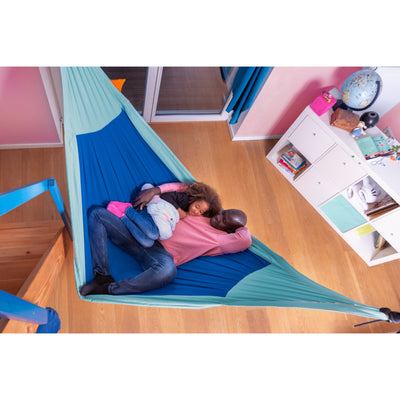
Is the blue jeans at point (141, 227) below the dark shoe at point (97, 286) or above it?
above

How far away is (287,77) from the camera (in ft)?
6.56

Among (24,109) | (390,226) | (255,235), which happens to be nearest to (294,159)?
(255,235)

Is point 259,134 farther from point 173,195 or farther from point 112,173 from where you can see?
point 112,173

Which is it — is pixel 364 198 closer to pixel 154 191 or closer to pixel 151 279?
pixel 154 191

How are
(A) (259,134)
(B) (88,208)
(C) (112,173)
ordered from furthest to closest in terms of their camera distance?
(A) (259,134), (C) (112,173), (B) (88,208)

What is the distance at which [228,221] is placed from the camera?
1.57 meters

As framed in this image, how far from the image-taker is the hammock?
120 cm

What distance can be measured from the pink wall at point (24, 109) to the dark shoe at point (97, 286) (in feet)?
3.67

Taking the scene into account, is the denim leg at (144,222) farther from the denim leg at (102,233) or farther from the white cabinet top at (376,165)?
the white cabinet top at (376,165)

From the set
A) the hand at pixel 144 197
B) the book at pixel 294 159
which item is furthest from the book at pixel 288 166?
the hand at pixel 144 197

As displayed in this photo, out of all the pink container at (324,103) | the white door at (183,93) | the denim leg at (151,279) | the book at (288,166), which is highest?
the pink container at (324,103)

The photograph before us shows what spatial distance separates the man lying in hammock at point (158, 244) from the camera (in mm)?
1371

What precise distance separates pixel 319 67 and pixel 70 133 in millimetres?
1540

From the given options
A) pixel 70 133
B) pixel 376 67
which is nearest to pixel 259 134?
pixel 376 67
